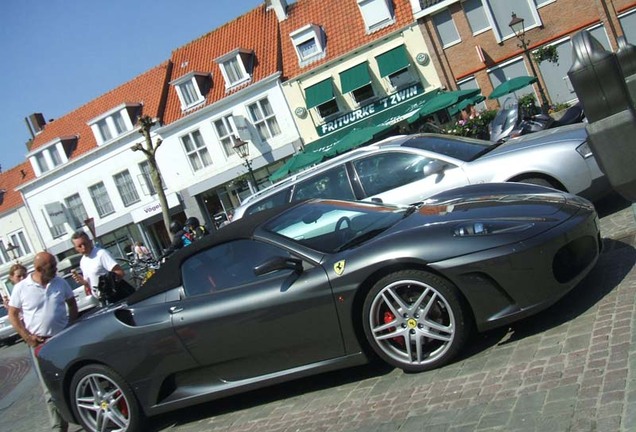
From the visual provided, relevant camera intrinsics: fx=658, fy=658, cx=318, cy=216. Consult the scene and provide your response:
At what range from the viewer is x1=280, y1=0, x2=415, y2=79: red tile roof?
105 feet

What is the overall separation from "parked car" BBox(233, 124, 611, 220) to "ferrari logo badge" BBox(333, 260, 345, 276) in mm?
2866

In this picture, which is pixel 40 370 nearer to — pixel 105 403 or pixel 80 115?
pixel 105 403

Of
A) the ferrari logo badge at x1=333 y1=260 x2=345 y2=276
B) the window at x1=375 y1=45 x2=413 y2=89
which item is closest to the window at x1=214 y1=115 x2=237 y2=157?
the window at x1=375 y1=45 x2=413 y2=89

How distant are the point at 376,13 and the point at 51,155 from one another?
2299cm

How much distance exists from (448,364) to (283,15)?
111 ft

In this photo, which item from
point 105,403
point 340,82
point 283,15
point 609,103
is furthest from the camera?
point 283,15

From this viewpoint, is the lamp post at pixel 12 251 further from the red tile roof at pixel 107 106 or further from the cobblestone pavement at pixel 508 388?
the cobblestone pavement at pixel 508 388

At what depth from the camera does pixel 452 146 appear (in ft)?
26.7

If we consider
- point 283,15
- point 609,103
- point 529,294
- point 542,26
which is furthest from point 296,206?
point 283,15

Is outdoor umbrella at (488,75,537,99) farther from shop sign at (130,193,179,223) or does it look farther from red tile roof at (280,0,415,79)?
shop sign at (130,193,179,223)

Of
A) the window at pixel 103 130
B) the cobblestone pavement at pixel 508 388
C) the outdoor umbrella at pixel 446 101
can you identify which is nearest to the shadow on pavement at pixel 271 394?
the cobblestone pavement at pixel 508 388

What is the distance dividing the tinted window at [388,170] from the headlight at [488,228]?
11.1 ft

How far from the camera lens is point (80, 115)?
43.5 m

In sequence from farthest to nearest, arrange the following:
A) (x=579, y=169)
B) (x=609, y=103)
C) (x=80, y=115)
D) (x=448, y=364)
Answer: (x=80, y=115)
(x=579, y=169)
(x=448, y=364)
(x=609, y=103)
